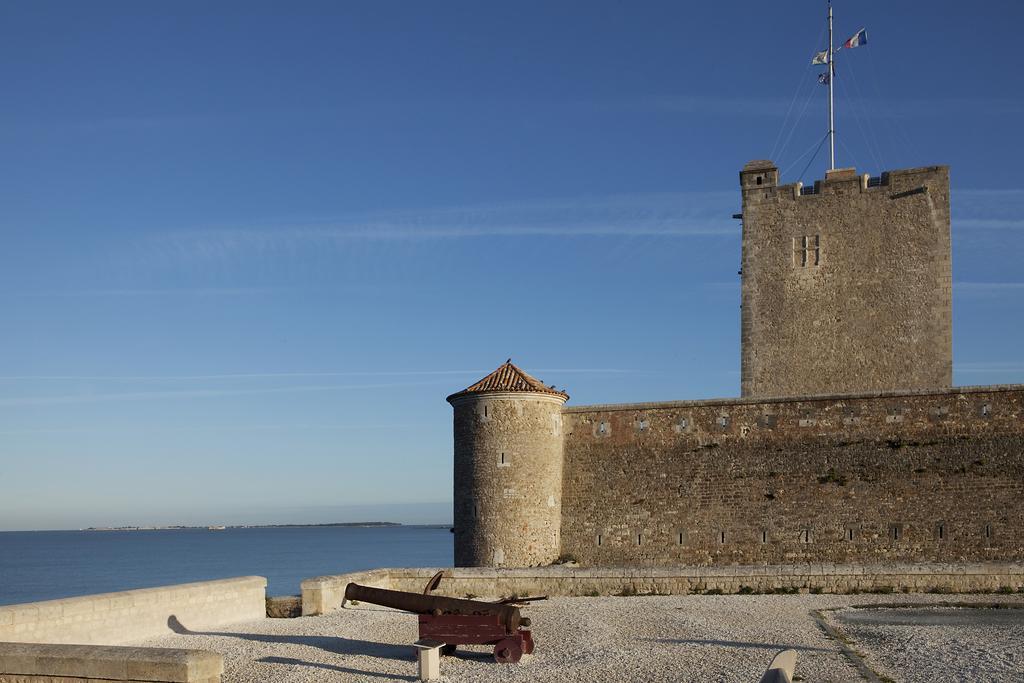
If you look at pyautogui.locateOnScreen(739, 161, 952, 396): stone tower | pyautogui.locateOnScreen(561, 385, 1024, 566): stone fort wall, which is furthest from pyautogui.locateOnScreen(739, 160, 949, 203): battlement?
pyautogui.locateOnScreen(561, 385, 1024, 566): stone fort wall

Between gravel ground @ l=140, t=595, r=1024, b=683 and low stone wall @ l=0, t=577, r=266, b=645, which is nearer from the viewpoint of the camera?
gravel ground @ l=140, t=595, r=1024, b=683

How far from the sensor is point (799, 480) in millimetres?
21047

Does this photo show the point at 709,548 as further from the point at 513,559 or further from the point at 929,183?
the point at 929,183

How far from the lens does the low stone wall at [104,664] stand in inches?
373

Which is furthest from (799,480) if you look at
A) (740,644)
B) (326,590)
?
(326,590)

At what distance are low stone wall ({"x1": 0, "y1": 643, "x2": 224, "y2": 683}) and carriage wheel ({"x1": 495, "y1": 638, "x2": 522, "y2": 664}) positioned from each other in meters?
3.29

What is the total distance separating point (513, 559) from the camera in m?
21.4

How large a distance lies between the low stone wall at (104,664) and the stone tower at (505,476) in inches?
474

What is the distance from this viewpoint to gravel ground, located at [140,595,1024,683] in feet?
35.8

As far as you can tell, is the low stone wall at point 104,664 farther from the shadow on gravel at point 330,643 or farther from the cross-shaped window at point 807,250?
the cross-shaped window at point 807,250

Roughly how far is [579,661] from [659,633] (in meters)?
2.14

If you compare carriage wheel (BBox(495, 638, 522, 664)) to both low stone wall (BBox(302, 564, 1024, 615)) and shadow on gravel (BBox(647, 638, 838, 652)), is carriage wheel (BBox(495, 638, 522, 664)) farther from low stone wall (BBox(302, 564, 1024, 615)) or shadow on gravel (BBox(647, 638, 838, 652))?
low stone wall (BBox(302, 564, 1024, 615))

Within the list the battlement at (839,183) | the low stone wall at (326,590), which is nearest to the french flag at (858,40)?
the battlement at (839,183)

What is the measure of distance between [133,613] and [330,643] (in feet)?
9.35
